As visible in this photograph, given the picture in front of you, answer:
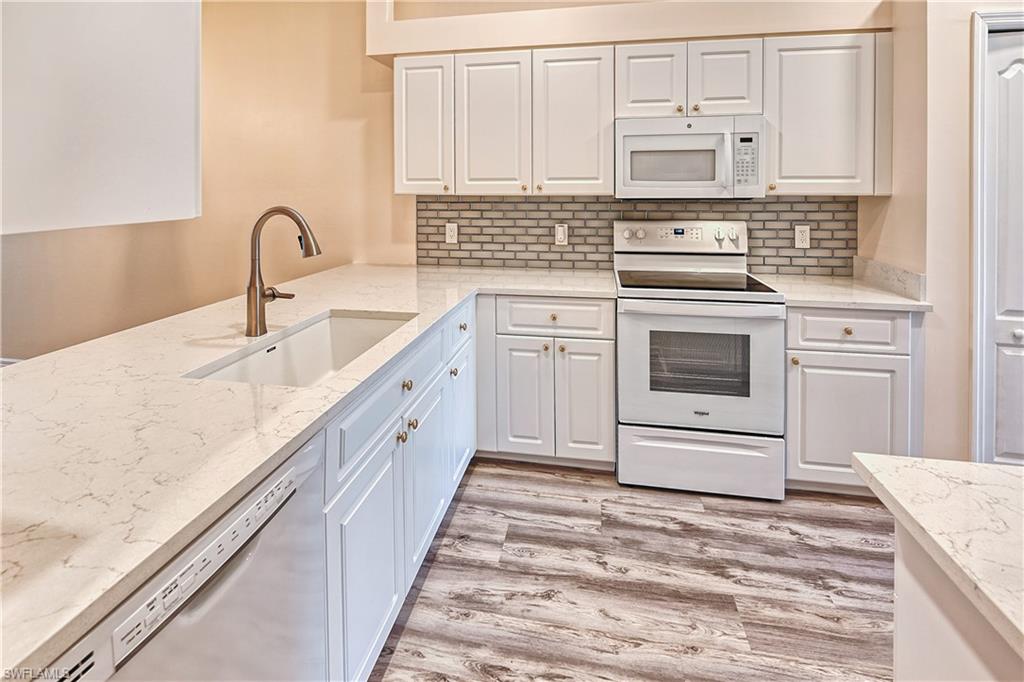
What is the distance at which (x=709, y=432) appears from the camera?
280 centimetres

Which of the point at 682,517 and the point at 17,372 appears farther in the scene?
the point at 682,517

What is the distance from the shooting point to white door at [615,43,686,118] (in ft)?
9.71

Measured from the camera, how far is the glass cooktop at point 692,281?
2.79 meters

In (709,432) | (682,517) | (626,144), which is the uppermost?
(626,144)

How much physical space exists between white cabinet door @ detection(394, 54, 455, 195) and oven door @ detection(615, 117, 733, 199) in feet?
2.88

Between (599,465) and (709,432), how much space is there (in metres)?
0.56

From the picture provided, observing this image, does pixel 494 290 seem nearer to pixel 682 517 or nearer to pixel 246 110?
pixel 682 517

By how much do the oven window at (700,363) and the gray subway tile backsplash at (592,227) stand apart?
74 centimetres

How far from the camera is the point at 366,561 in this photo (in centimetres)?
154

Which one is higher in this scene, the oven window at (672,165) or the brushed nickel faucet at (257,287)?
the oven window at (672,165)

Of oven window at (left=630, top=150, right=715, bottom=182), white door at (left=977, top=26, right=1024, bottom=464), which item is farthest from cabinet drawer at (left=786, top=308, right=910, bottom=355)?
oven window at (left=630, top=150, right=715, bottom=182)

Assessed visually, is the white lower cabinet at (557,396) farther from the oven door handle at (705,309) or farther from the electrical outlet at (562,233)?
the electrical outlet at (562,233)

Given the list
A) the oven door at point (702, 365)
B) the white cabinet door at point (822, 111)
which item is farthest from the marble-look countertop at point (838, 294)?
the white cabinet door at point (822, 111)

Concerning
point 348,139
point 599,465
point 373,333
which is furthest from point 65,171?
point 348,139
